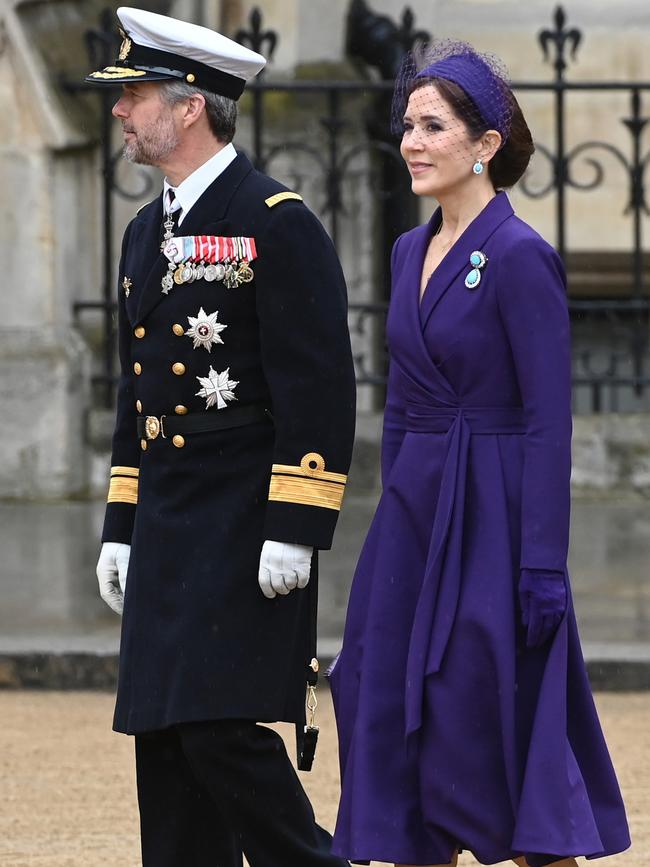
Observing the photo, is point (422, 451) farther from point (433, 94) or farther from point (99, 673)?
point (99, 673)

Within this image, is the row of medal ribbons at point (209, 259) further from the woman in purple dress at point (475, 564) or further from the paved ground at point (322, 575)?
the paved ground at point (322, 575)

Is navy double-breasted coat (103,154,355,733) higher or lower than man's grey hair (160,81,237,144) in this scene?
lower

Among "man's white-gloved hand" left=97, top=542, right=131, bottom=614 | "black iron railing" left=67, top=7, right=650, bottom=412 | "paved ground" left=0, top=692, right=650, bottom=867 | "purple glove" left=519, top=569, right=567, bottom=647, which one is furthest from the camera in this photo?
"black iron railing" left=67, top=7, right=650, bottom=412

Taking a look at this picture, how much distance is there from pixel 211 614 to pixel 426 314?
659 mm

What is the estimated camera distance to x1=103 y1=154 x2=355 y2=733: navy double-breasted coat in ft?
11.8

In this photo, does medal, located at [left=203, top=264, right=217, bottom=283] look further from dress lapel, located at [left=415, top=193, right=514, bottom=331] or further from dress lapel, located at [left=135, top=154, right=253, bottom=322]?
dress lapel, located at [left=415, top=193, right=514, bottom=331]

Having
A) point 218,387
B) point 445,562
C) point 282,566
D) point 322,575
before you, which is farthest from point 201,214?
point 322,575

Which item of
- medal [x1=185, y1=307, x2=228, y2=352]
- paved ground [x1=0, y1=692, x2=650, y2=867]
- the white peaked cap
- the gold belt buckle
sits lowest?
paved ground [x1=0, y1=692, x2=650, y2=867]

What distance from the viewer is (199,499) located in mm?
3695

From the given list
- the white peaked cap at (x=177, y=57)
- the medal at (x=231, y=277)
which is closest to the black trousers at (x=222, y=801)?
the medal at (x=231, y=277)

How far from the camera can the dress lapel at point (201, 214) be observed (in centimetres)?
371

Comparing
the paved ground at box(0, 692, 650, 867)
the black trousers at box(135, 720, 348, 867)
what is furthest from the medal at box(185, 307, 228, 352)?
the paved ground at box(0, 692, 650, 867)

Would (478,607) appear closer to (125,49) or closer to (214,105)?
(214,105)

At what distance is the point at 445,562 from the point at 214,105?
0.92 metres
